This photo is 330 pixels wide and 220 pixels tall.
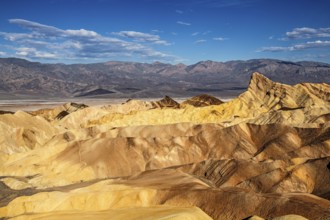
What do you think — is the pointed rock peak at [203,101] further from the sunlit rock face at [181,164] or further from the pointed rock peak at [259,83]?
the sunlit rock face at [181,164]

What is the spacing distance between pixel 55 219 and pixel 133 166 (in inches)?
1006

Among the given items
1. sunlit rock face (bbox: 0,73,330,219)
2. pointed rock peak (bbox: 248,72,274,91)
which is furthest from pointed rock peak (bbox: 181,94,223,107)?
sunlit rock face (bbox: 0,73,330,219)

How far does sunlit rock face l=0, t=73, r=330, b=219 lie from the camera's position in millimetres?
31812

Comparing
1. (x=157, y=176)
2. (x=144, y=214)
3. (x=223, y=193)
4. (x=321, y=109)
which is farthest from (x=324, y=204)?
(x=321, y=109)

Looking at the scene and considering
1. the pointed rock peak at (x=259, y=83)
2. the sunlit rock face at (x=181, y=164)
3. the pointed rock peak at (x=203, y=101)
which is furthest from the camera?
the pointed rock peak at (x=203, y=101)

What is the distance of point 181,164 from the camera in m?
55.8

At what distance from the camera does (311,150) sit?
5153 centimetres

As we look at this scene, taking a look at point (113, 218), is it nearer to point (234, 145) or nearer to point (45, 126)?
point (234, 145)

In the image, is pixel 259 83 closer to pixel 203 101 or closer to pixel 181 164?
pixel 203 101

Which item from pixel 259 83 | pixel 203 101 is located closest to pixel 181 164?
pixel 259 83

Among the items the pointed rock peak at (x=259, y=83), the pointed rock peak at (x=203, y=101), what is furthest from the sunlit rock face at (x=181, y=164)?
the pointed rock peak at (x=203, y=101)

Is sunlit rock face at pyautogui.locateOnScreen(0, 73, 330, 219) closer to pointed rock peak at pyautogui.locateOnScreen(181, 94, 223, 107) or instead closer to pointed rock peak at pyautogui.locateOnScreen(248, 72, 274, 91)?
pointed rock peak at pyautogui.locateOnScreen(248, 72, 274, 91)

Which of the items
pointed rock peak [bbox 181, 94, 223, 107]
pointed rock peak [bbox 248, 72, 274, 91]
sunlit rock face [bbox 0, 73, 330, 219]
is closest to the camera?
sunlit rock face [bbox 0, 73, 330, 219]

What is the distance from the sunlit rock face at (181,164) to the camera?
31812 mm
